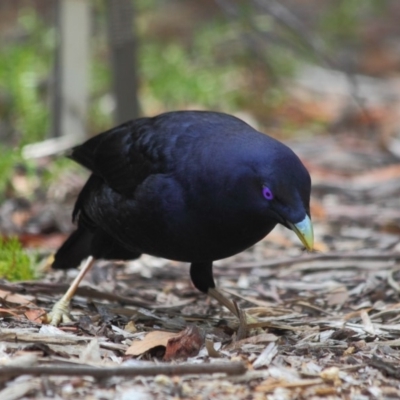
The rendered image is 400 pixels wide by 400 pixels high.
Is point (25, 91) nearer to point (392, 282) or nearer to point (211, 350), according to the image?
point (392, 282)

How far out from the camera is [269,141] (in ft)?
13.1

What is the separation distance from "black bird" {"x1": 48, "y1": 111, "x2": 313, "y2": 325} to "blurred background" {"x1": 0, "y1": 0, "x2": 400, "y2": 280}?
1609 millimetres

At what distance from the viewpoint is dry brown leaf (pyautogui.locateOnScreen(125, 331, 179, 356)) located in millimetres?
3721

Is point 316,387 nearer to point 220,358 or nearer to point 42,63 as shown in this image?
point 220,358

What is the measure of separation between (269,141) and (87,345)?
1177 millimetres

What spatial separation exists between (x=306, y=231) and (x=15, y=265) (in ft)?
6.38

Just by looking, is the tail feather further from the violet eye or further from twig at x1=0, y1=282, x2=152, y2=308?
the violet eye

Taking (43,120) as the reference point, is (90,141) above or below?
above

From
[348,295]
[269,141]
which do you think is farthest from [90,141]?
[348,295]

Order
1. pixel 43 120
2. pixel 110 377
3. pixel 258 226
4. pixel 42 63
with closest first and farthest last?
A: pixel 110 377 < pixel 258 226 < pixel 43 120 < pixel 42 63

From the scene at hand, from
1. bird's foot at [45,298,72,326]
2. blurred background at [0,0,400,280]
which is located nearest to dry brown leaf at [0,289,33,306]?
bird's foot at [45,298,72,326]

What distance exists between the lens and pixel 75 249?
5191 mm

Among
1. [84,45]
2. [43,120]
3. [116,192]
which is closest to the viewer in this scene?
[116,192]

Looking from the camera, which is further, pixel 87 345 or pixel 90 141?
pixel 90 141
